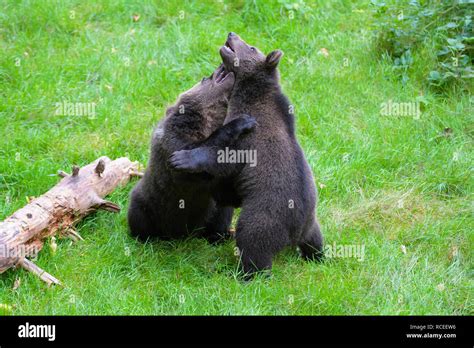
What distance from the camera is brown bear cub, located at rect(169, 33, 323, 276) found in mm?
6113

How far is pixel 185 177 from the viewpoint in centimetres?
634

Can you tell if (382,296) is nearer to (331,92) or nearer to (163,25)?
(331,92)

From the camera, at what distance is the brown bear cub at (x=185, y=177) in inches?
251

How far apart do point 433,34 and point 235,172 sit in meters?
4.47

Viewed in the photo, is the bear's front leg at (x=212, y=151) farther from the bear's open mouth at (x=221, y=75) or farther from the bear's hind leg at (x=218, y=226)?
the bear's hind leg at (x=218, y=226)

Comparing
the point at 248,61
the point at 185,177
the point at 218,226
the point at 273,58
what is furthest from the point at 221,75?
the point at 218,226

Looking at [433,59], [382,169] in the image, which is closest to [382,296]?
[382,169]

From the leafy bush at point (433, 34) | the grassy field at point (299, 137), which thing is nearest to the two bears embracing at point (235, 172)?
the grassy field at point (299, 137)

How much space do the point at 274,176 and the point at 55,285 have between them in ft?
6.77

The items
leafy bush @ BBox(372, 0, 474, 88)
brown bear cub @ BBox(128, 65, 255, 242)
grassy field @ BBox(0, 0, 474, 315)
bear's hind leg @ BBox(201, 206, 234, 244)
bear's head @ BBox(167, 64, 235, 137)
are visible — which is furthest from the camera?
leafy bush @ BBox(372, 0, 474, 88)

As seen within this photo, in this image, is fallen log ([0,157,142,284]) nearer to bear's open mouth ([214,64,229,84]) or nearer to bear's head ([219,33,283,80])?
bear's open mouth ([214,64,229,84])

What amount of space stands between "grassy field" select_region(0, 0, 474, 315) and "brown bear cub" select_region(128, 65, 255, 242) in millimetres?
208

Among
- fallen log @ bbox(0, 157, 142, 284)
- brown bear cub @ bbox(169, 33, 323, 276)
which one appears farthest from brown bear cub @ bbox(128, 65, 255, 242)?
fallen log @ bbox(0, 157, 142, 284)

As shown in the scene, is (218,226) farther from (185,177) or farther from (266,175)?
(266,175)
